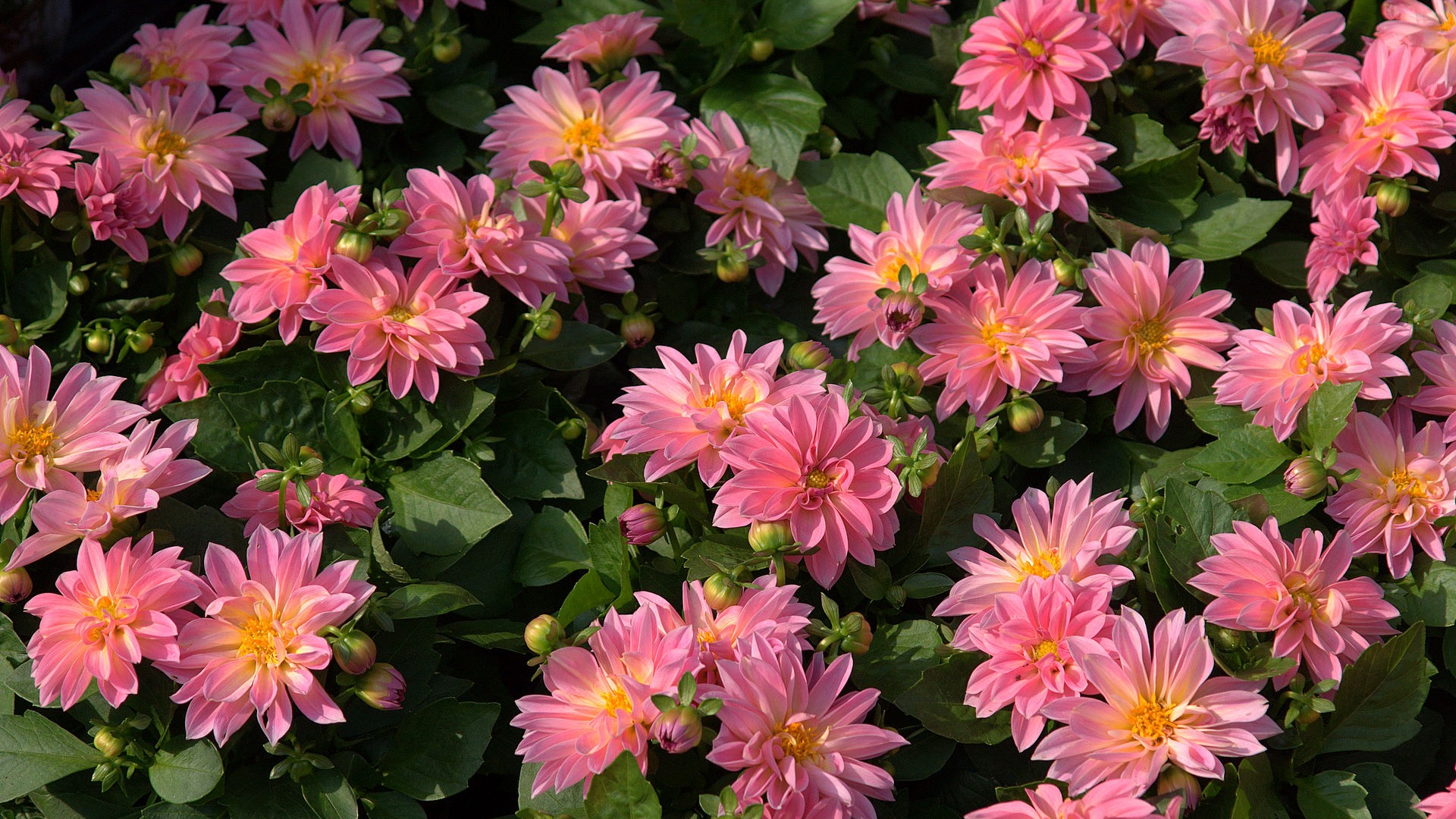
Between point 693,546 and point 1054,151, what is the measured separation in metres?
0.80

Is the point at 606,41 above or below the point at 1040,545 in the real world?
above

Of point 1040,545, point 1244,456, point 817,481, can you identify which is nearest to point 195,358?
point 817,481

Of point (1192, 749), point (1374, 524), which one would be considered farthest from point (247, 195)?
point (1374, 524)

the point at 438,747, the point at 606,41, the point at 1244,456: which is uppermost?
the point at 606,41

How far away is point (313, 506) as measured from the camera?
1.36m

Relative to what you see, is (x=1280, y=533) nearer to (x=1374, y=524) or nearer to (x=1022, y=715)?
(x=1374, y=524)

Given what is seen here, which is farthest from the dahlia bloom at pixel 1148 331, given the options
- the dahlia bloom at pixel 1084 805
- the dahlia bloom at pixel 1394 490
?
the dahlia bloom at pixel 1084 805

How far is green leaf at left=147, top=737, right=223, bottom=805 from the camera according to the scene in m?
1.20

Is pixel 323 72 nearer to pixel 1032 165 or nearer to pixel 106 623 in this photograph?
pixel 106 623

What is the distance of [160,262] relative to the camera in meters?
1.68

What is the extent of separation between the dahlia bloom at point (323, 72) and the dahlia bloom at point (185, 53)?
0.03 meters

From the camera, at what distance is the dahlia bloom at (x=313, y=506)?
4.46 ft

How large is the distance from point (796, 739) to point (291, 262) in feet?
2.86

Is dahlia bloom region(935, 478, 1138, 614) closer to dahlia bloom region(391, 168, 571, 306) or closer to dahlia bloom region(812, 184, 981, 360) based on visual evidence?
dahlia bloom region(812, 184, 981, 360)
